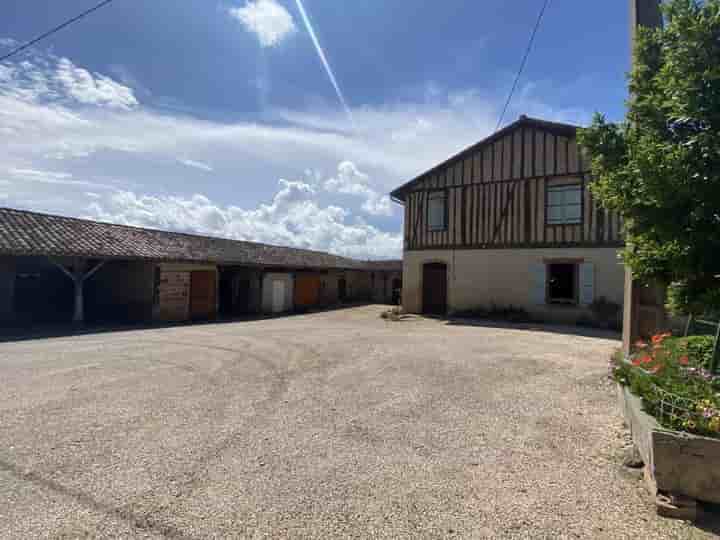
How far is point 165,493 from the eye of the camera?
9.01ft

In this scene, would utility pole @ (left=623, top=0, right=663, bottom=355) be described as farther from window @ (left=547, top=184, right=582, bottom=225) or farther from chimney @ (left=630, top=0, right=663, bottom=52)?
window @ (left=547, top=184, right=582, bottom=225)

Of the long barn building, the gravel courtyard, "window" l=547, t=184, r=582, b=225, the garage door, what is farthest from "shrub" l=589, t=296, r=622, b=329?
the garage door

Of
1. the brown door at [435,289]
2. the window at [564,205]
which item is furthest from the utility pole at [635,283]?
the brown door at [435,289]

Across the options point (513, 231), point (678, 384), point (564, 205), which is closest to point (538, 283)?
point (513, 231)

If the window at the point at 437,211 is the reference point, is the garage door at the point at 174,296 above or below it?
below

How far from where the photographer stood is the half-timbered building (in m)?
12.4

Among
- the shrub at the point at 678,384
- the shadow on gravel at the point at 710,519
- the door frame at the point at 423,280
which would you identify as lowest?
the shadow on gravel at the point at 710,519

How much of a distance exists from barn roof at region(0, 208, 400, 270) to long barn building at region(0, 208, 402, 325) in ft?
0.08

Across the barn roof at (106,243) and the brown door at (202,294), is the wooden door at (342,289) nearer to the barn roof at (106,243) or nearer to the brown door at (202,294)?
the barn roof at (106,243)

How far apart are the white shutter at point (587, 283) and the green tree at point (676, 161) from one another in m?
9.37

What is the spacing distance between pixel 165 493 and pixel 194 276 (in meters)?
13.1

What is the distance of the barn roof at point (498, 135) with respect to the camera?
12.8 meters

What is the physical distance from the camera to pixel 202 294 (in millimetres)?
15000

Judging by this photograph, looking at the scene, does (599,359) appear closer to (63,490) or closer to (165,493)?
(165,493)
